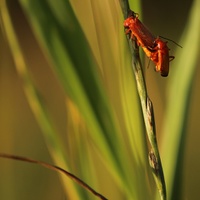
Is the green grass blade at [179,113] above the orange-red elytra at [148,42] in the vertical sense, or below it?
below

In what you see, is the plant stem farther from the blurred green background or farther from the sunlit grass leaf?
the blurred green background

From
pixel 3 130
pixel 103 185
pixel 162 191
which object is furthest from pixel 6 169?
pixel 162 191

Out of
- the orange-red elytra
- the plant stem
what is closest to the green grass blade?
the orange-red elytra

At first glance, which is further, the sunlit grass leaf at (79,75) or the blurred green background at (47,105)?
the blurred green background at (47,105)

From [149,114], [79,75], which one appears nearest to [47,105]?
[79,75]

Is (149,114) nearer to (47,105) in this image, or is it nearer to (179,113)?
(179,113)

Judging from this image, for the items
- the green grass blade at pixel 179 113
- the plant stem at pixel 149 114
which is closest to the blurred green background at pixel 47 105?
the green grass blade at pixel 179 113

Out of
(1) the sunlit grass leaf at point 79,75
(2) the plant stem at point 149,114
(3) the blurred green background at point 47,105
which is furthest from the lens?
(3) the blurred green background at point 47,105

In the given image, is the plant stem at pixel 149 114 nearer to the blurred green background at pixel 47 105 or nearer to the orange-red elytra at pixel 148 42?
the orange-red elytra at pixel 148 42
